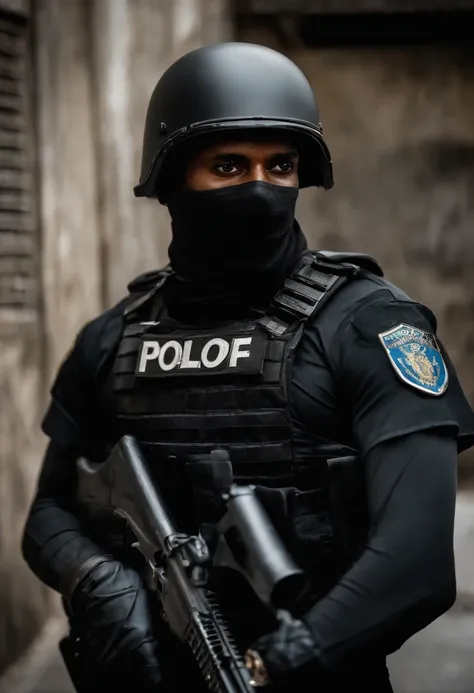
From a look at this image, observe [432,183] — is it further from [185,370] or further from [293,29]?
[185,370]

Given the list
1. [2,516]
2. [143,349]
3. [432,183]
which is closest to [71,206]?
[2,516]

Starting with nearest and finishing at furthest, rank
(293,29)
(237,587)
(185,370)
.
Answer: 1. (237,587)
2. (185,370)
3. (293,29)

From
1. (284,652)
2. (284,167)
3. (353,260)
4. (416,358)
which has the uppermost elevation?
(284,167)

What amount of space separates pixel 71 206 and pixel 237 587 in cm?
180

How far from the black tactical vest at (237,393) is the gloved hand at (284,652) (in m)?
0.19

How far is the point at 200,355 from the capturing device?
1553 millimetres

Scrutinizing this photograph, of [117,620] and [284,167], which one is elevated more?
[284,167]

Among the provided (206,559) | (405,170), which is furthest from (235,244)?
(405,170)

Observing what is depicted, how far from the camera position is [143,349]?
5.40 ft

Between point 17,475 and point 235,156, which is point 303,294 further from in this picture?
point 17,475

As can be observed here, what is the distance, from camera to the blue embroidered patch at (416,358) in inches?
54.6

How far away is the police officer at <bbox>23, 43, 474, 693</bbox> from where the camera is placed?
1.32 m

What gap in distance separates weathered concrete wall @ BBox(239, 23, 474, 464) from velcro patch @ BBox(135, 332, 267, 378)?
1754 millimetres

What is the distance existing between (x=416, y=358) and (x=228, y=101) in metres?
0.52
